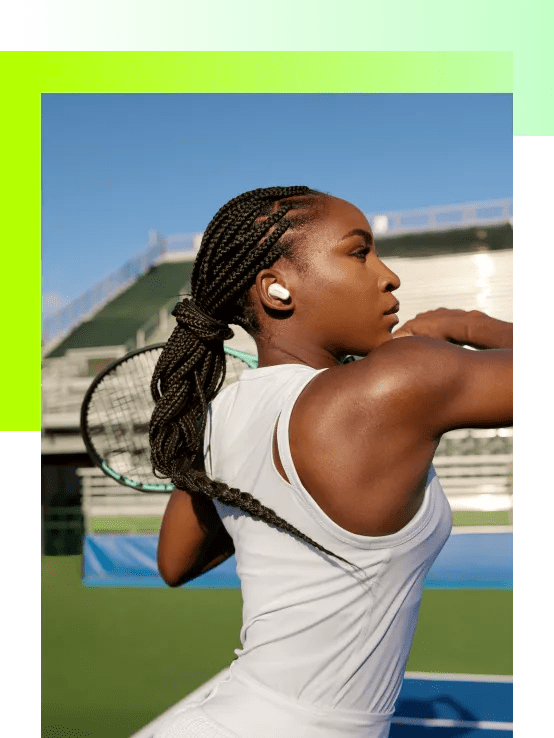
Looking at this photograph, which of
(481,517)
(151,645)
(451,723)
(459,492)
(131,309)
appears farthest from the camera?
(131,309)

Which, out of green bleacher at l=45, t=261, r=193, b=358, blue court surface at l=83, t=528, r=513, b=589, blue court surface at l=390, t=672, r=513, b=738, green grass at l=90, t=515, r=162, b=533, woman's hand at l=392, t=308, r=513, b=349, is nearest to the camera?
woman's hand at l=392, t=308, r=513, b=349

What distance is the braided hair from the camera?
100 centimetres

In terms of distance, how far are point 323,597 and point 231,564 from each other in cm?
627

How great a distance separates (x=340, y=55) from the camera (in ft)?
13.6

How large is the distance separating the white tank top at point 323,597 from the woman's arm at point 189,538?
19 centimetres

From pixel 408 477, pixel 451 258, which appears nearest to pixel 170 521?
pixel 408 477

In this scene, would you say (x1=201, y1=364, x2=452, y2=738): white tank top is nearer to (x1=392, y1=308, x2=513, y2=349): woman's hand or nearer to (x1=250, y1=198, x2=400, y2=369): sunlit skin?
(x1=250, y1=198, x2=400, y2=369): sunlit skin

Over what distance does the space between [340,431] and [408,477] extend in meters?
0.08

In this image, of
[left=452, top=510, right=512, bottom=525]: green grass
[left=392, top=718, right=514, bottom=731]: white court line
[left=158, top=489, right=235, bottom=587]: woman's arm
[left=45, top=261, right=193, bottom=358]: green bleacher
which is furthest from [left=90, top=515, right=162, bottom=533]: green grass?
[left=158, top=489, right=235, bottom=587]: woman's arm

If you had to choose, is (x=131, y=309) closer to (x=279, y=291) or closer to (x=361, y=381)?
(x=279, y=291)

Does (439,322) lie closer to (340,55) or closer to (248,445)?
(248,445)

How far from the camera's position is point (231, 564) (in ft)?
23.1

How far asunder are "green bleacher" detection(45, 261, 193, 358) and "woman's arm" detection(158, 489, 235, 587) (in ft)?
39.4

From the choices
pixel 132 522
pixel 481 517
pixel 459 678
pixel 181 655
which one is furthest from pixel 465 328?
pixel 132 522
